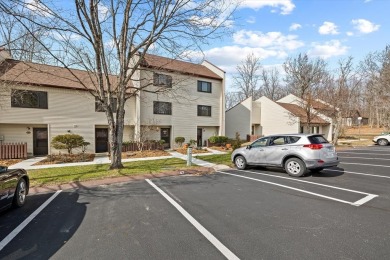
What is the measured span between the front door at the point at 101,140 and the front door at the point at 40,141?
11.6 ft

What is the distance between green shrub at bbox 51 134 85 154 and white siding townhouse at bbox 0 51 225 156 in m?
1.47

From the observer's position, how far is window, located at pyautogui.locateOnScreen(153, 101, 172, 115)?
22234 mm

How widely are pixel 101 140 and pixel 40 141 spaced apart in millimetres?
4297

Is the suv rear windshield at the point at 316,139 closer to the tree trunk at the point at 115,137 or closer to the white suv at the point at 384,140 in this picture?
the tree trunk at the point at 115,137

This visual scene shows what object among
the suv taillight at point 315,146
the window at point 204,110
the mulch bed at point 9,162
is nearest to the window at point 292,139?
the suv taillight at point 315,146

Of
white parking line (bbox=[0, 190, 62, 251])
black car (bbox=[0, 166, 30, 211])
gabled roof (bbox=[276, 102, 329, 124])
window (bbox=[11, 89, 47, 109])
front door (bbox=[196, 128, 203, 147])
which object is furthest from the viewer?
gabled roof (bbox=[276, 102, 329, 124])

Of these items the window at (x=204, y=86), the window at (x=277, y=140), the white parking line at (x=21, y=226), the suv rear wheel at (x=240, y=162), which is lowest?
the white parking line at (x=21, y=226)

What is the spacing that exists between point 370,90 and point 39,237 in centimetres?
4355

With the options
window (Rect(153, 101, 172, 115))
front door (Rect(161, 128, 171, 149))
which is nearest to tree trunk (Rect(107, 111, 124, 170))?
window (Rect(153, 101, 172, 115))

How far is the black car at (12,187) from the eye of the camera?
5.37 metres

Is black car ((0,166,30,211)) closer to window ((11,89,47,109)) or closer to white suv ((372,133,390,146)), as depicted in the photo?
window ((11,89,47,109))

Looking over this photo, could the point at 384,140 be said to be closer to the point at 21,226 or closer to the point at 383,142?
the point at 383,142

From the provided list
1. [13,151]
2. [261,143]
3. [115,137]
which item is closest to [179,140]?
[115,137]

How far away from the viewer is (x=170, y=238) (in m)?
4.09
